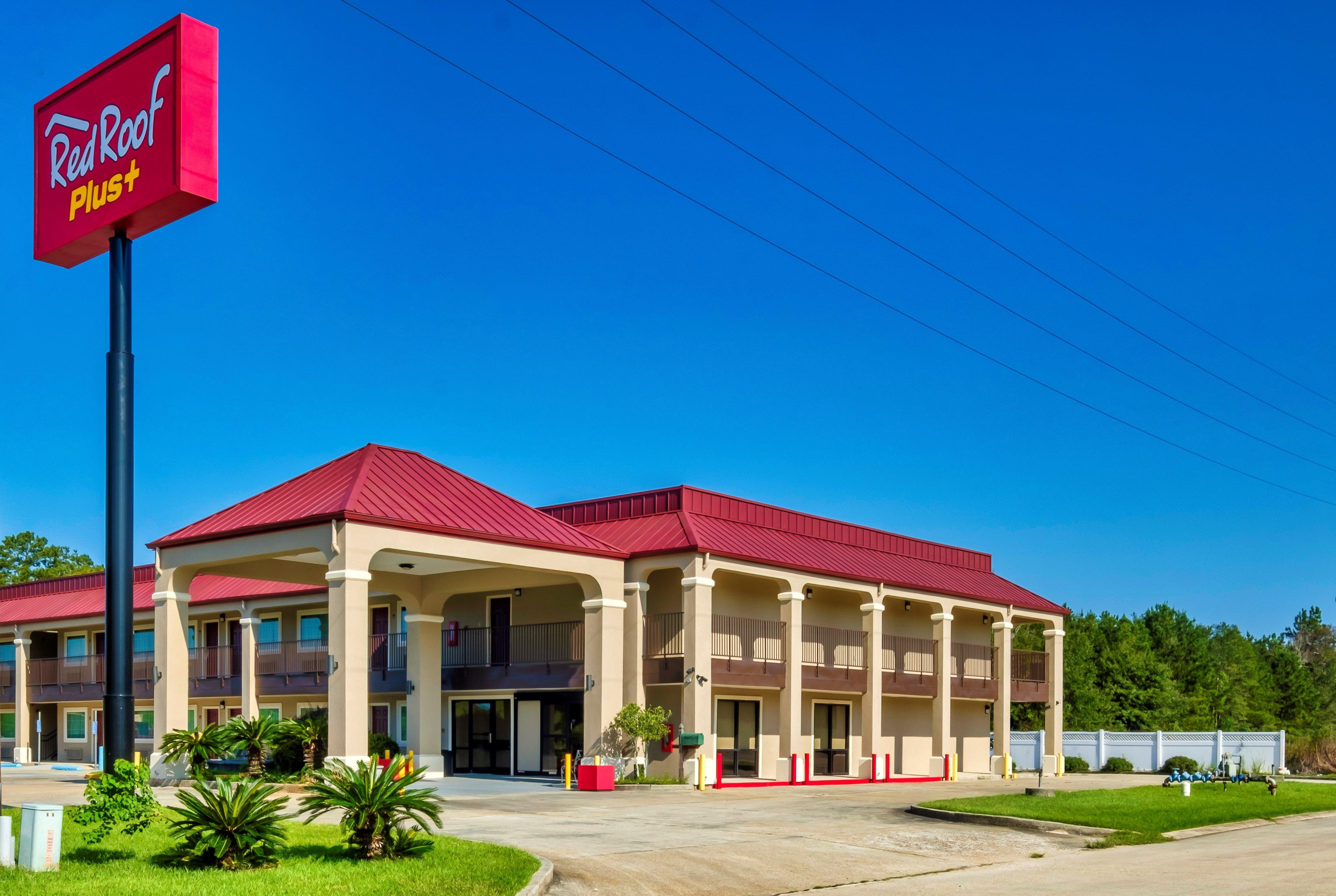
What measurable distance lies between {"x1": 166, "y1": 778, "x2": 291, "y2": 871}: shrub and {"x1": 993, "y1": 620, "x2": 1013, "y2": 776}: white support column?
35333mm

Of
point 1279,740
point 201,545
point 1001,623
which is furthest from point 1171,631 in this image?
point 201,545

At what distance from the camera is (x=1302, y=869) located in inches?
686

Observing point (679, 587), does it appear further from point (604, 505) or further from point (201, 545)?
Result: point (201, 545)

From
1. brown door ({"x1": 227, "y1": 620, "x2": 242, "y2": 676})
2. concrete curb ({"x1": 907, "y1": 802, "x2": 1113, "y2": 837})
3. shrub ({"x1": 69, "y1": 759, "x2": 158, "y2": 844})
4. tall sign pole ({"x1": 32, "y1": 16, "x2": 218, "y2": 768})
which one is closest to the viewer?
shrub ({"x1": 69, "y1": 759, "x2": 158, "y2": 844})

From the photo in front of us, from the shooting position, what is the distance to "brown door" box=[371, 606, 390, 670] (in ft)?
132

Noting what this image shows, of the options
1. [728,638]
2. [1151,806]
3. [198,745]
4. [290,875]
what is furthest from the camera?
[728,638]

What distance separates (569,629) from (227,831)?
21.3 m

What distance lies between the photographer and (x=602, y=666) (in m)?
32.9

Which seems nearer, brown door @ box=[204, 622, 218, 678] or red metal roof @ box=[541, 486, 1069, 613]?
red metal roof @ box=[541, 486, 1069, 613]

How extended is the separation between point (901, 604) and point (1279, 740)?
21.2 m

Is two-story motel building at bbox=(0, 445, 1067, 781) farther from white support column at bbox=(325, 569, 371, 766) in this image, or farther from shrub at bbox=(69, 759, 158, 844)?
shrub at bbox=(69, 759, 158, 844)

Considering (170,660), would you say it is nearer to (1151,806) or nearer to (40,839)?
(40,839)

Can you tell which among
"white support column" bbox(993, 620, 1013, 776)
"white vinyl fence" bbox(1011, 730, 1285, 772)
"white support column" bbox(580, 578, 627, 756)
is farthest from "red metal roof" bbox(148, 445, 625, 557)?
"white vinyl fence" bbox(1011, 730, 1285, 772)

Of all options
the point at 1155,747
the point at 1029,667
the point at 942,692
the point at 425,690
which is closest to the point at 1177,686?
the point at 1155,747
